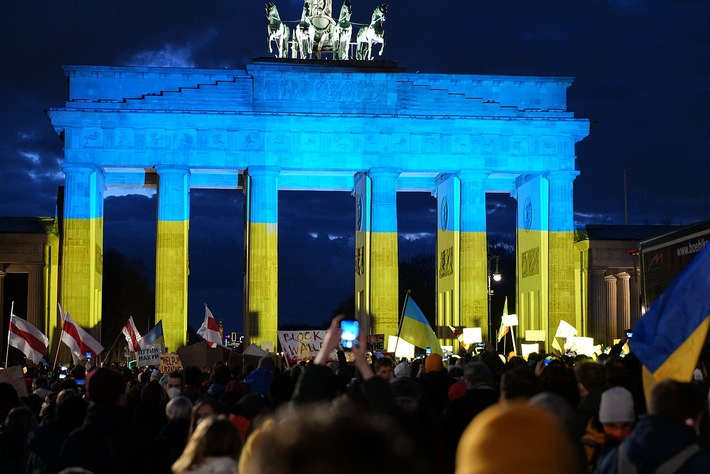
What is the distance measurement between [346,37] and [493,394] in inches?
2719

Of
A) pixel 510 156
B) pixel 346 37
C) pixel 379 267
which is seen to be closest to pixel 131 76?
pixel 346 37

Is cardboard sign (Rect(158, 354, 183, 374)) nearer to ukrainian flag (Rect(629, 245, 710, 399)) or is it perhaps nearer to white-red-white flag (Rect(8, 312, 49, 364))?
white-red-white flag (Rect(8, 312, 49, 364))

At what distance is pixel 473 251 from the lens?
3120 inches

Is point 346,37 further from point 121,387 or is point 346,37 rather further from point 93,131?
point 121,387

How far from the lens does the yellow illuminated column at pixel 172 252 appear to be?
251 ft

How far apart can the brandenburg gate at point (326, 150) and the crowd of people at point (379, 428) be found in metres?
60.8

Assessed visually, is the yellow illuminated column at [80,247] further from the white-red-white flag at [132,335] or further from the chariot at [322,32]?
the white-red-white flag at [132,335]

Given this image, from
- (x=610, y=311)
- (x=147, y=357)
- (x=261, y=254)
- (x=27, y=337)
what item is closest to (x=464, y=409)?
(x=147, y=357)

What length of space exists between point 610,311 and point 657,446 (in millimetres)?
77577

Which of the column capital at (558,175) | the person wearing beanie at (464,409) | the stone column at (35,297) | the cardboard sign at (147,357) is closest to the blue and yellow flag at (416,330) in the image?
the cardboard sign at (147,357)

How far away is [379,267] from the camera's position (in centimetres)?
7850

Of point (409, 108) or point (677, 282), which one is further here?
point (409, 108)

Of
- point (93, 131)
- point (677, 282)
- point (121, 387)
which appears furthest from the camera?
point (93, 131)

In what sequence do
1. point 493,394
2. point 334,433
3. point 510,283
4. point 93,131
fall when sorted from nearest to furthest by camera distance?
point 334,433 < point 493,394 < point 93,131 < point 510,283
